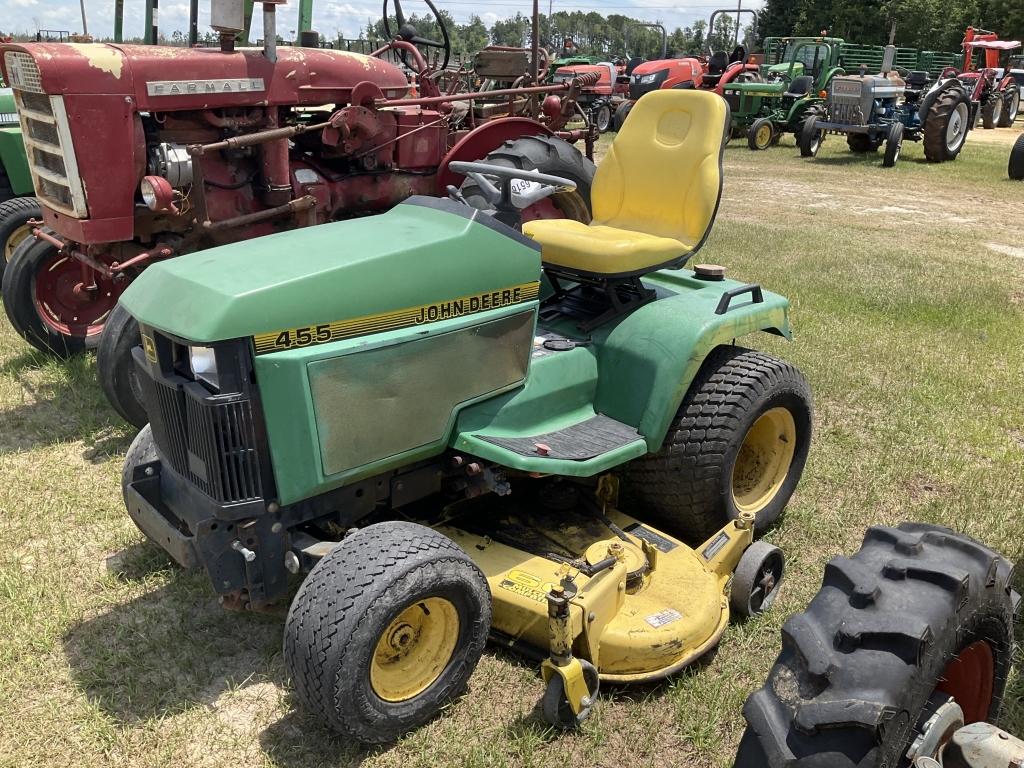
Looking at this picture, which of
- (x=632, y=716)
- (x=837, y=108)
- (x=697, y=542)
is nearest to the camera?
(x=632, y=716)

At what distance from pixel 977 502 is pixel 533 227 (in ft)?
7.14

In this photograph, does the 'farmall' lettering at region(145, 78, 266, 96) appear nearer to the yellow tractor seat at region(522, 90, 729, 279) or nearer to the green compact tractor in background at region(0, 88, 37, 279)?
the green compact tractor in background at region(0, 88, 37, 279)

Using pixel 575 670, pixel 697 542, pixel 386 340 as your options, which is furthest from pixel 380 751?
pixel 697 542

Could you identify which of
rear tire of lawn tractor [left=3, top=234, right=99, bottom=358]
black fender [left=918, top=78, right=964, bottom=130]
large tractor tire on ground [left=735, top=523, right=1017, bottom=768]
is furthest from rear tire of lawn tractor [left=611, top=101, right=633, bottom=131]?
large tractor tire on ground [left=735, top=523, right=1017, bottom=768]

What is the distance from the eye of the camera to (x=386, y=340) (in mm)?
2494

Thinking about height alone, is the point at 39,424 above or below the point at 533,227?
below

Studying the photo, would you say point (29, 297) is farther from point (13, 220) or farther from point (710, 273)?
point (710, 273)

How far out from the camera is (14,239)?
5.79 metres

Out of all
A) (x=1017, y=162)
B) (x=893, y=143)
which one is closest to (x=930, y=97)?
(x=893, y=143)

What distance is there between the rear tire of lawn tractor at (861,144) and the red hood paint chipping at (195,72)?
1206 centimetres

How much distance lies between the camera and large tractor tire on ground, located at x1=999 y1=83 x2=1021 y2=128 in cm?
2016

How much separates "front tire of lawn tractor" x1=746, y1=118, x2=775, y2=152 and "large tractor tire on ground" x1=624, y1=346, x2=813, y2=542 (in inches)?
541

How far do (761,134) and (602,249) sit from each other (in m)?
14.4

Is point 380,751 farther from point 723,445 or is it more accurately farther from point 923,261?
point 923,261
